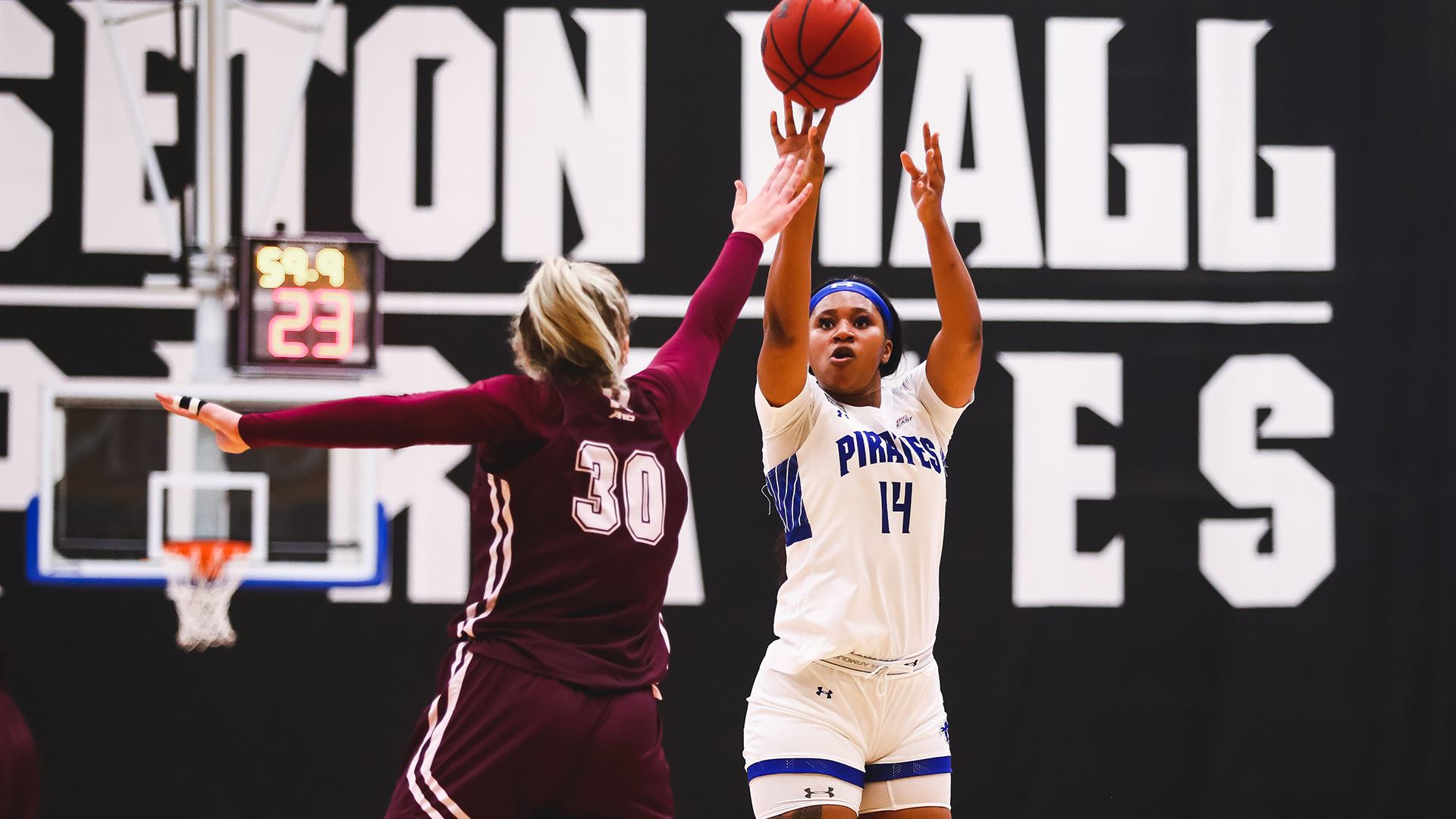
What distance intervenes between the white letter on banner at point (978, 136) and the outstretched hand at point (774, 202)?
8.19ft

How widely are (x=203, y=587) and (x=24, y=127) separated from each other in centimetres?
217

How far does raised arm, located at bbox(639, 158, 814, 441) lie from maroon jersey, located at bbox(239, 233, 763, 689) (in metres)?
0.18

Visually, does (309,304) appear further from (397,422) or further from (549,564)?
(549,564)

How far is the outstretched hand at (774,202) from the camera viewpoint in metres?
2.93

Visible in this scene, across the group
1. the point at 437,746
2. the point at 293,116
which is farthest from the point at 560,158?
the point at 437,746

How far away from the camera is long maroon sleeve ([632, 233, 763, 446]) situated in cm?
260

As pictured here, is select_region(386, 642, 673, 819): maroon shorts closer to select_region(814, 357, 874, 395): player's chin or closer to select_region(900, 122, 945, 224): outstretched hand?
select_region(814, 357, 874, 395): player's chin

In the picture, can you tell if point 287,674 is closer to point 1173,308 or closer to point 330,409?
point 330,409

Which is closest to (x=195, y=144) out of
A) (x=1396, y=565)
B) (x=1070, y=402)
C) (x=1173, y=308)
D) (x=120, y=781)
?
(x=120, y=781)

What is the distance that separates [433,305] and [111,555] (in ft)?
5.37

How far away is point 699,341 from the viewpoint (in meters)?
2.77

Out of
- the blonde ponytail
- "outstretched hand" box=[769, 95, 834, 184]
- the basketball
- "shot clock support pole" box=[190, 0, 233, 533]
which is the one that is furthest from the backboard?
the blonde ponytail

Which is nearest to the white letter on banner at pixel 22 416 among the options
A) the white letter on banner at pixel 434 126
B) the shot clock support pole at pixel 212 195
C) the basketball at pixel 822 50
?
the shot clock support pole at pixel 212 195

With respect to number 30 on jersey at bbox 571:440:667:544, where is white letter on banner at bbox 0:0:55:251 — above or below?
above
